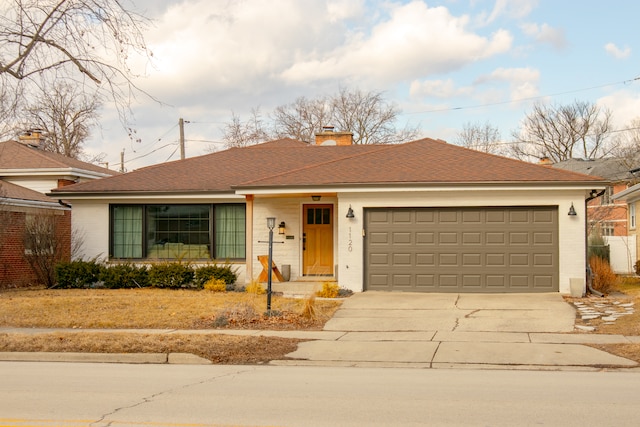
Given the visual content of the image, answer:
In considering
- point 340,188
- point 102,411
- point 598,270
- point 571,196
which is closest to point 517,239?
point 571,196

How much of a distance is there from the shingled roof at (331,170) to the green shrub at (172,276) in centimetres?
241

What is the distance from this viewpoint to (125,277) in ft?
69.1

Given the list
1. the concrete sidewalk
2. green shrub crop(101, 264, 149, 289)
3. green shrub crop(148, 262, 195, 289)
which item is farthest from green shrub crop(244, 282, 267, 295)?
green shrub crop(101, 264, 149, 289)

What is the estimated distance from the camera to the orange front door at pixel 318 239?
70.7 ft

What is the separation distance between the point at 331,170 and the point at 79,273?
8.28 m

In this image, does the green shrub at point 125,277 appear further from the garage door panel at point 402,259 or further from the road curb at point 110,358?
the road curb at point 110,358

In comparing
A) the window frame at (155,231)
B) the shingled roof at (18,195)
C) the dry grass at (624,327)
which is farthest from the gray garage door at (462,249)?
the shingled roof at (18,195)

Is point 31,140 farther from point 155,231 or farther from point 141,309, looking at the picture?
point 141,309

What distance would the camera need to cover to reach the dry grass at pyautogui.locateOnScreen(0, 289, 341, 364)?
12.1 metres

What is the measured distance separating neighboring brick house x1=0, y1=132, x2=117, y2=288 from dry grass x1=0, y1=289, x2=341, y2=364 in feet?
8.95

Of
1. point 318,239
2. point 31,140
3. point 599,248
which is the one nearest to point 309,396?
point 318,239

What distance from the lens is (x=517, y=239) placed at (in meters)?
18.5

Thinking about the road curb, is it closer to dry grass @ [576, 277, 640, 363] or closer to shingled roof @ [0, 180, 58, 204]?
dry grass @ [576, 277, 640, 363]

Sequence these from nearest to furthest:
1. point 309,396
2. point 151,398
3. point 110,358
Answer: point 151,398 → point 309,396 → point 110,358
